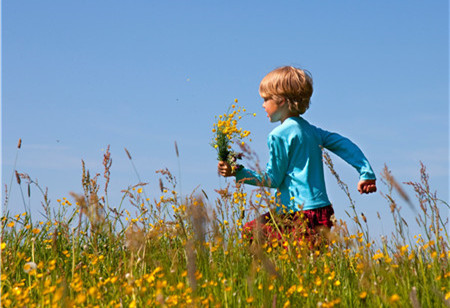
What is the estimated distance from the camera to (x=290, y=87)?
5.03 m

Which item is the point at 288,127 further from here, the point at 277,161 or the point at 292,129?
the point at 277,161

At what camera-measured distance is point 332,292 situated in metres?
3.05

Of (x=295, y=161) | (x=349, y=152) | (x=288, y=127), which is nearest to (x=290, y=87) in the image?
(x=288, y=127)

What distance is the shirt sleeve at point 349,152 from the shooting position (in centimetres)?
501

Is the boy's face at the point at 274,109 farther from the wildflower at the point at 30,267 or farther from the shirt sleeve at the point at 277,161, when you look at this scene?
the wildflower at the point at 30,267

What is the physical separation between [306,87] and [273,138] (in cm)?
62

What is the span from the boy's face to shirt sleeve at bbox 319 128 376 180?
464 millimetres

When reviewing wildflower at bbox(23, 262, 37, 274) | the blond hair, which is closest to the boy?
the blond hair

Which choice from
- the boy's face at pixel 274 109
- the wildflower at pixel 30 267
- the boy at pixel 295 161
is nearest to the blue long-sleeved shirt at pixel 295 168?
the boy at pixel 295 161

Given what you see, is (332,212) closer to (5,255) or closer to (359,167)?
(359,167)

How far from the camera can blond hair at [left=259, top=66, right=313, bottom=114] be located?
5.04 m

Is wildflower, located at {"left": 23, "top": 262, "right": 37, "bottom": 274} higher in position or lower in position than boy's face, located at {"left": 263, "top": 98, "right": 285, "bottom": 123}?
lower

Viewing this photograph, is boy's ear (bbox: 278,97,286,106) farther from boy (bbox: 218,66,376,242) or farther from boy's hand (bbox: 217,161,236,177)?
boy's hand (bbox: 217,161,236,177)

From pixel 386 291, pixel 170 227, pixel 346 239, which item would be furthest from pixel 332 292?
pixel 170 227
